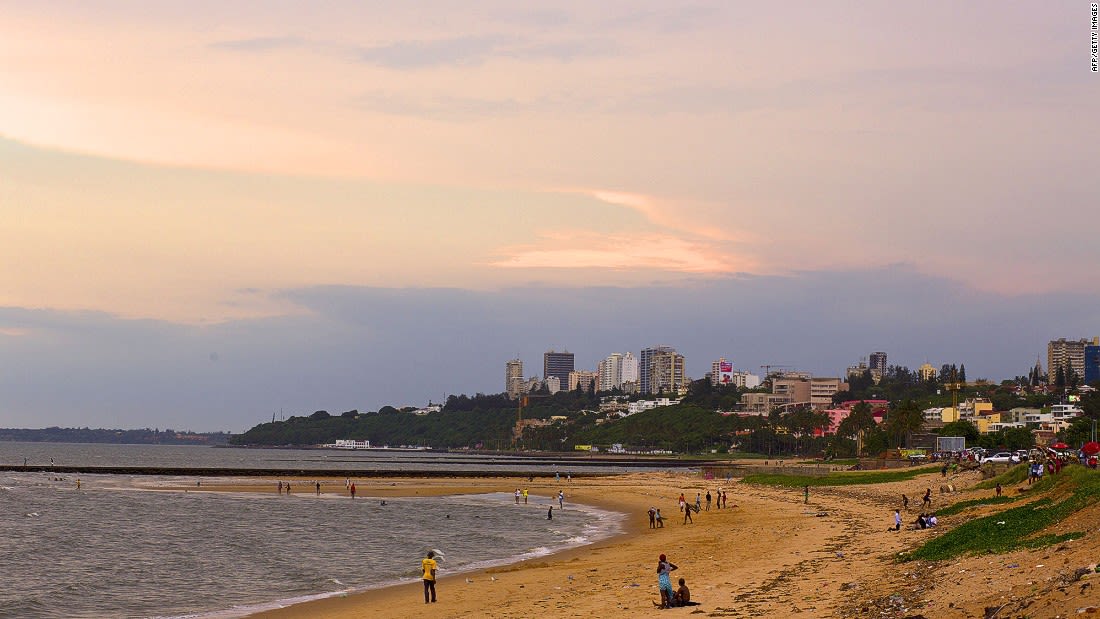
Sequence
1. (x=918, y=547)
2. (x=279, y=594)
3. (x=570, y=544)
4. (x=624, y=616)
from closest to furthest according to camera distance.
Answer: (x=624, y=616), (x=918, y=547), (x=279, y=594), (x=570, y=544)

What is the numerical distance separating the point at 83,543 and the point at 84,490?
62.4m

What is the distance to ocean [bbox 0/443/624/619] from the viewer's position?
1465 inches

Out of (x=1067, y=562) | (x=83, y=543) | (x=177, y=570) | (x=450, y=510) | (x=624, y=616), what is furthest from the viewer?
(x=450, y=510)

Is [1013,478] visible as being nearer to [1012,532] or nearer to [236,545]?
[1012,532]

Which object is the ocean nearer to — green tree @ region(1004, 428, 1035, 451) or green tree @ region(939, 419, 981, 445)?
green tree @ region(1004, 428, 1035, 451)

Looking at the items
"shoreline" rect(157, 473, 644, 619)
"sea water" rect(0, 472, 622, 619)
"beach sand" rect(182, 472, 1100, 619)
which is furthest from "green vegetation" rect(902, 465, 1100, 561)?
"shoreline" rect(157, 473, 644, 619)

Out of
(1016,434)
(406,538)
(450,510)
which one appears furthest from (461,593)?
(1016,434)

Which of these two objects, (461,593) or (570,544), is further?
(570,544)

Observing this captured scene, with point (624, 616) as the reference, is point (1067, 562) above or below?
above

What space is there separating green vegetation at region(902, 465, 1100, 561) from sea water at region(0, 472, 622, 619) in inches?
617

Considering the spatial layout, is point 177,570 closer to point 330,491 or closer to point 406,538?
point 406,538

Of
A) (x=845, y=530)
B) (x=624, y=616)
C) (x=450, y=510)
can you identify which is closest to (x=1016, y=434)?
(x=450, y=510)

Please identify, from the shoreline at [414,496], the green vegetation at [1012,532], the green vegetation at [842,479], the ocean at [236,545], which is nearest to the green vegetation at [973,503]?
the green vegetation at [1012,532]

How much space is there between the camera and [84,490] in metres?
114
